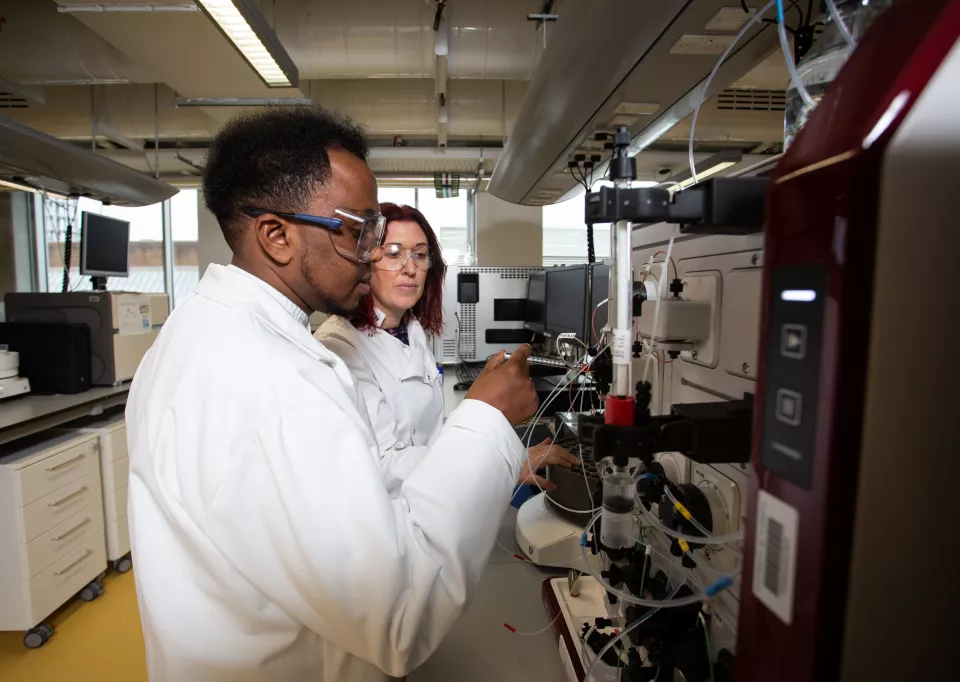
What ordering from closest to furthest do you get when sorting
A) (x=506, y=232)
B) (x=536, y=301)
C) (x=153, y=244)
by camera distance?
(x=536, y=301)
(x=506, y=232)
(x=153, y=244)

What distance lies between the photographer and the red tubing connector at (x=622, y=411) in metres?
0.49

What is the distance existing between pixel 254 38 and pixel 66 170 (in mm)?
1521

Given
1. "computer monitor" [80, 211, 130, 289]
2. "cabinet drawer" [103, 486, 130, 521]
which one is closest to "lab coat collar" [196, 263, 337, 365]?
"cabinet drawer" [103, 486, 130, 521]

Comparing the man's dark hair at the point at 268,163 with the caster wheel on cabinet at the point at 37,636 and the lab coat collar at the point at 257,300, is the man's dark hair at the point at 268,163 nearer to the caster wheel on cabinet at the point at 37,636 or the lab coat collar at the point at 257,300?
the lab coat collar at the point at 257,300

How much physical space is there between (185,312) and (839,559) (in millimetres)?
822

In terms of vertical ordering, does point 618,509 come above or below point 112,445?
above

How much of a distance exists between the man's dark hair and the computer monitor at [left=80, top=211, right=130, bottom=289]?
2.40 meters

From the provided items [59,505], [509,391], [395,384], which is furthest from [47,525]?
[509,391]

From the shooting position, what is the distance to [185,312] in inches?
28.7

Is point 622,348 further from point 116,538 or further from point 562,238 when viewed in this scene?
point 562,238

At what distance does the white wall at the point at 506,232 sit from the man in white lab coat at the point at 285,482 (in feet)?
12.9

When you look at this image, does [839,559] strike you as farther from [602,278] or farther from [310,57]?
[310,57]

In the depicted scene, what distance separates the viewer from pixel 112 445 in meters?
2.39

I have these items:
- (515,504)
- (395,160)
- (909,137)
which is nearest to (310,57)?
(395,160)
